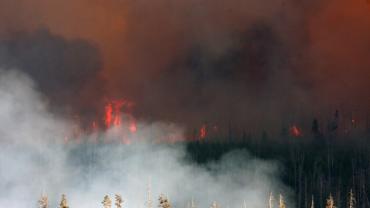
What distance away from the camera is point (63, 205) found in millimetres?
199000

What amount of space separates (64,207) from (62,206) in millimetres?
2175

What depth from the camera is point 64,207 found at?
197 m

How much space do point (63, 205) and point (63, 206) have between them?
141 centimetres

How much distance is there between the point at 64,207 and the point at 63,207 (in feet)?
1.30

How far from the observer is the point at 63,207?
197 m

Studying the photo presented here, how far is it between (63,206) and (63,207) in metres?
0.68

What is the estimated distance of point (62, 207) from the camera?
198m

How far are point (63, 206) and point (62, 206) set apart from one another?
129 cm

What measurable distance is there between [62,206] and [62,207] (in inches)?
40.8

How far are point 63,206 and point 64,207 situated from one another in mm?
931

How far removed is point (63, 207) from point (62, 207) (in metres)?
0.92

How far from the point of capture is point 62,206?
19875 cm

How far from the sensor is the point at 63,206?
198 meters
